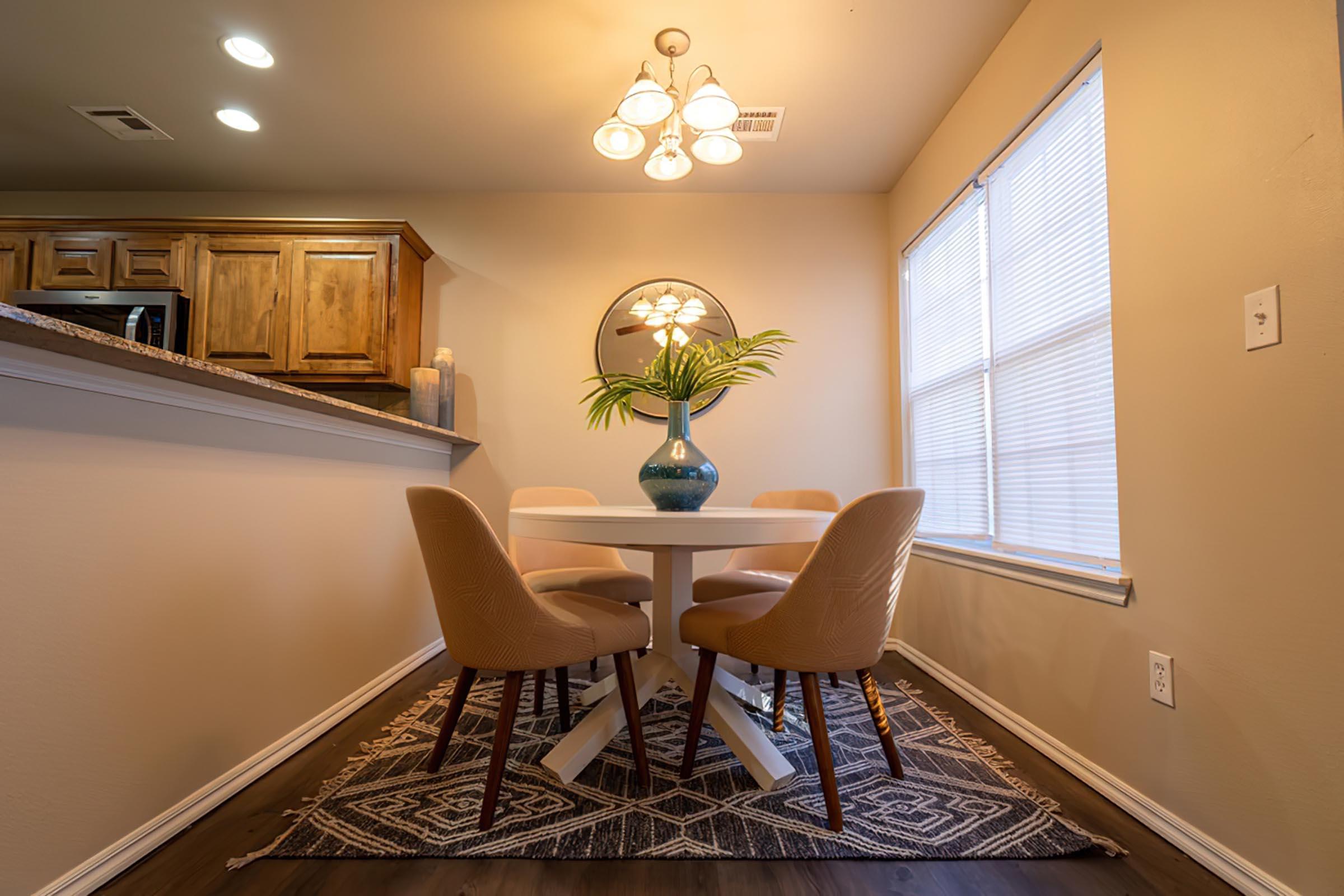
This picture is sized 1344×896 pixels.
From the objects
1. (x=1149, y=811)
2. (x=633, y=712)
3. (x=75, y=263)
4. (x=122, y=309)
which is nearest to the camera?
(x=1149, y=811)

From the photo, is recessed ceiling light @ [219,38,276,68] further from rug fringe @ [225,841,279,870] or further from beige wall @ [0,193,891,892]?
rug fringe @ [225,841,279,870]

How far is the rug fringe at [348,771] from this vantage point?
1284mm

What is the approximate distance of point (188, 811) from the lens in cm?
140

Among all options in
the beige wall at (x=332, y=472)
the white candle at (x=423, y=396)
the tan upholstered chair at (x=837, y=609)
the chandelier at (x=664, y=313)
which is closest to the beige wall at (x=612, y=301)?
the beige wall at (x=332, y=472)

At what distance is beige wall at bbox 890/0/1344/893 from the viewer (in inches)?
42.4

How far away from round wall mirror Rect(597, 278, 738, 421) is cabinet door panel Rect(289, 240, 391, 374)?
1122mm

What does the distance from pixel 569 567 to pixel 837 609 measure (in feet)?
4.70

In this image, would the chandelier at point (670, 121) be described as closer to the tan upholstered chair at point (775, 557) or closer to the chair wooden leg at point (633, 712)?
the tan upholstered chair at point (775, 557)

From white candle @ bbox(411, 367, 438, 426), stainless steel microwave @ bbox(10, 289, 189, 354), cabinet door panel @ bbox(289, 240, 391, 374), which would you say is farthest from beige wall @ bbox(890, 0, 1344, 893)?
stainless steel microwave @ bbox(10, 289, 189, 354)

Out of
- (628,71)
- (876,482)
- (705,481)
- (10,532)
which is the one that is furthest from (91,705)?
(876,482)

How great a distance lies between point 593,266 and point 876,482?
6.42ft

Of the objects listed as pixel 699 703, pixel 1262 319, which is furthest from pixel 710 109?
pixel 699 703

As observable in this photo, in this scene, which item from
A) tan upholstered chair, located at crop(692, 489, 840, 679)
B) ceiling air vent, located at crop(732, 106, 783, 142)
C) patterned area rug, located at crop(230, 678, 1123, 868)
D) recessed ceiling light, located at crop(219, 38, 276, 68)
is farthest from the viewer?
ceiling air vent, located at crop(732, 106, 783, 142)

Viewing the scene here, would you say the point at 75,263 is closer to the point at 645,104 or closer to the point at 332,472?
the point at 332,472
